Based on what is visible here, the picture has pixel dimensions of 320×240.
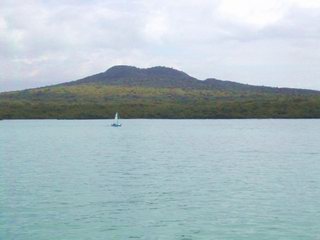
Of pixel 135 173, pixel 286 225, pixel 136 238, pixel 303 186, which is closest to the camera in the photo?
pixel 136 238

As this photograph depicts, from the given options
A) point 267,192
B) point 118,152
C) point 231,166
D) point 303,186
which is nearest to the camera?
point 267,192

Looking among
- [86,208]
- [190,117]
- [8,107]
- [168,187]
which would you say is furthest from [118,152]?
[8,107]

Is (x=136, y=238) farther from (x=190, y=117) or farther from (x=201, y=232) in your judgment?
(x=190, y=117)

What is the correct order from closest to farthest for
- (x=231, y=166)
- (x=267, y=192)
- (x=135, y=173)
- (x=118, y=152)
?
(x=267, y=192)
(x=135, y=173)
(x=231, y=166)
(x=118, y=152)

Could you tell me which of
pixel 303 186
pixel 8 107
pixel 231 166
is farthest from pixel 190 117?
pixel 303 186

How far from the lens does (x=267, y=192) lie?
31969 mm

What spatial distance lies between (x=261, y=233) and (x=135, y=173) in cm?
1941

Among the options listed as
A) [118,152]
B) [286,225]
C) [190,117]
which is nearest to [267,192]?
[286,225]

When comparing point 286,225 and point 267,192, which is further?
point 267,192

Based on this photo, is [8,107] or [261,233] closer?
[261,233]

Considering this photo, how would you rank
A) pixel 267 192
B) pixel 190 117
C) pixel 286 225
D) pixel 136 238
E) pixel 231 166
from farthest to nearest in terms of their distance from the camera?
1. pixel 190 117
2. pixel 231 166
3. pixel 267 192
4. pixel 286 225
5. pixel 136 238

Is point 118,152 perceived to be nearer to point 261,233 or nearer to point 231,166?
point 231,166

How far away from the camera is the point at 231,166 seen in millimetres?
45844

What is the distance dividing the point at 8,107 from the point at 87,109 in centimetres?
2327
